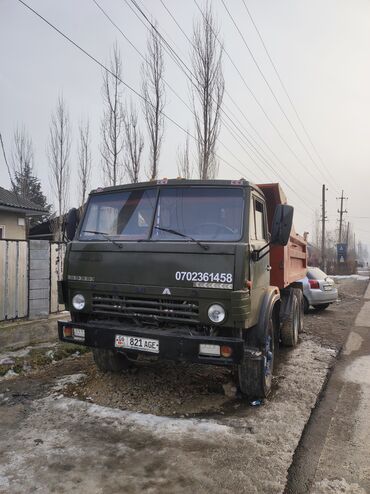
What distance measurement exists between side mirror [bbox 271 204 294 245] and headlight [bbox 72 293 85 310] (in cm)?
226

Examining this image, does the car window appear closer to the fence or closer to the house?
the fence

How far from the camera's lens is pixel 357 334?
9.63 m

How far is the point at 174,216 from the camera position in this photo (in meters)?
4.65

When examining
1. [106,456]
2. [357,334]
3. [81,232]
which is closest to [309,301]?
[357,334]

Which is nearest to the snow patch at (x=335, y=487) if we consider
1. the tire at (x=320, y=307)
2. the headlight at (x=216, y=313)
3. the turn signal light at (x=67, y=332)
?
the headlight at (x=216, y=313)

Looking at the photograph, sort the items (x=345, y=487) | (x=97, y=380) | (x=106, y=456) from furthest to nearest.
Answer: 1. (x=97, y=380)
2. (x=106, y=456)
3. (x=345, y=487)

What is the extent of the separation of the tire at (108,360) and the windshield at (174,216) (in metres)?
1.59

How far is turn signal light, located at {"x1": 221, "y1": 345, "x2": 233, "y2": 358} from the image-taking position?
13.4 feet

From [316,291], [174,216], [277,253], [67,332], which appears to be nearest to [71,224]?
[67,332]

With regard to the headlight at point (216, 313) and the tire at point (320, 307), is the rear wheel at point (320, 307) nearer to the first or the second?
the tire at point (320, 307)

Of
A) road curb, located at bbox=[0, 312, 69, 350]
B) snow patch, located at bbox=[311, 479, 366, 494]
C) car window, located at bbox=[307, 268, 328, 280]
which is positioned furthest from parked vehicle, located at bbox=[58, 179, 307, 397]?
car window, located at bbox=[307, 268, 328, 280]

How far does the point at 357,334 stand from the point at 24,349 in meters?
7.20

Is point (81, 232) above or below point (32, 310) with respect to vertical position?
above

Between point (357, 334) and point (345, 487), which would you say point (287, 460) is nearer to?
point (345, 487)
